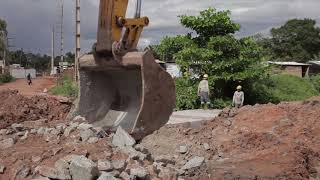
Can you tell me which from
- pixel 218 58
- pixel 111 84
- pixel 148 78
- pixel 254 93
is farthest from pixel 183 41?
pixel 148 78

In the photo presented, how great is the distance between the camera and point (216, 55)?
2120cm

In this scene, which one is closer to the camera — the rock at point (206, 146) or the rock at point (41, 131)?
the rock at point (41, 131)

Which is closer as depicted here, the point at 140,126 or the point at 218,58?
the point at 140,126

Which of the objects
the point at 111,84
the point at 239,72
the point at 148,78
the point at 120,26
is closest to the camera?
the point at 148,78

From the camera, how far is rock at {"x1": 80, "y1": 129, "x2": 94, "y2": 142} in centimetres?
771

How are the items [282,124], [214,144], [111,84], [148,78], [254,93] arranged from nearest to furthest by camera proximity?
1. [148,78]
2. [111,84]
3. [214,144]
4. [282,124]
5. [254,93]

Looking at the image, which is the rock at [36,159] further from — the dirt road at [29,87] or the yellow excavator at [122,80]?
the dirt road at [29,87]

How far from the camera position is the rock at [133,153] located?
7180mm

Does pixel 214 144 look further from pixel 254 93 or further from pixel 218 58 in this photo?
pixel 254 93

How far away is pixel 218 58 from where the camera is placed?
2134 cm

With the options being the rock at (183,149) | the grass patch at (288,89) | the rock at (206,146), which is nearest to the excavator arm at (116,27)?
the rock at (183,149)

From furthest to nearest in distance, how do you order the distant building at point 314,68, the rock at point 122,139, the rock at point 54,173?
the distant building at point 314,68, the rock at point 122,139, the rock at point 54,173

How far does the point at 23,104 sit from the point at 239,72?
10.2m

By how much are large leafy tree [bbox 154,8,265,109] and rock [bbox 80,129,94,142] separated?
13.0 metres
